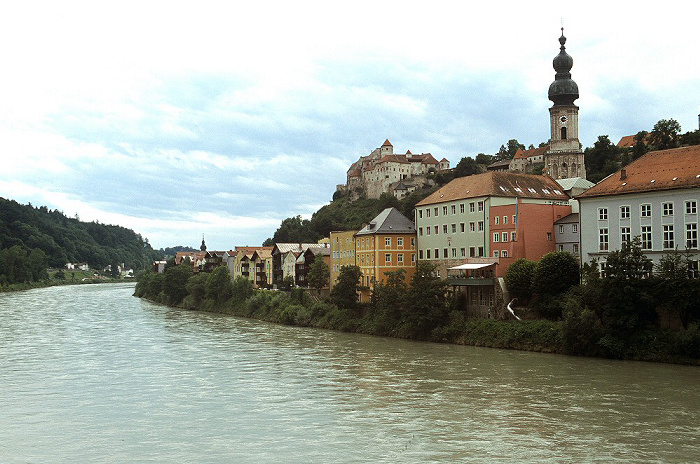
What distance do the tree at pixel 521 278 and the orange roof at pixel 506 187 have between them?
7551mm

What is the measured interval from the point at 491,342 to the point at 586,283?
616cm

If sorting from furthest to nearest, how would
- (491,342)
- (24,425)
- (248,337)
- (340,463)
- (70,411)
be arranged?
(248,337), (491,342), (70,411), (24,425), (340,463)

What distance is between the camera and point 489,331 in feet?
124

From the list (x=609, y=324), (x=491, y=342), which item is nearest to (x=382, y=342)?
(x=491, y=342)

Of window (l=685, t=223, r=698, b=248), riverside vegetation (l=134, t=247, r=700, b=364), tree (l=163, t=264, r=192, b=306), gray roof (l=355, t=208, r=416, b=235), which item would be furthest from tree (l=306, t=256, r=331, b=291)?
window (l=685, t=223, r=698, b=248)

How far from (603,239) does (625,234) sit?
1.49 meters

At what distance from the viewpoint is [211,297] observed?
73.4 metres

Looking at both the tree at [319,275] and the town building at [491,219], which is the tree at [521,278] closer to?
the town building at [491,219]

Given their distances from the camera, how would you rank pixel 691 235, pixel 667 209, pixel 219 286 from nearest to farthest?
pixel 691 235
pixel 667 209
pixel 219 286

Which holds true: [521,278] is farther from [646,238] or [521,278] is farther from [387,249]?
[387,249]

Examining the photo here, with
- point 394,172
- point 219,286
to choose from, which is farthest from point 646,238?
point 394,172

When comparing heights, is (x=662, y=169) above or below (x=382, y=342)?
above

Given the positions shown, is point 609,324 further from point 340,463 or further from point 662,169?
point 340,463

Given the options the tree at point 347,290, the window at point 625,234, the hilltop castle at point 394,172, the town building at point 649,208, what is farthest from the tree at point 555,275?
the hilltop castle at point 394,172
